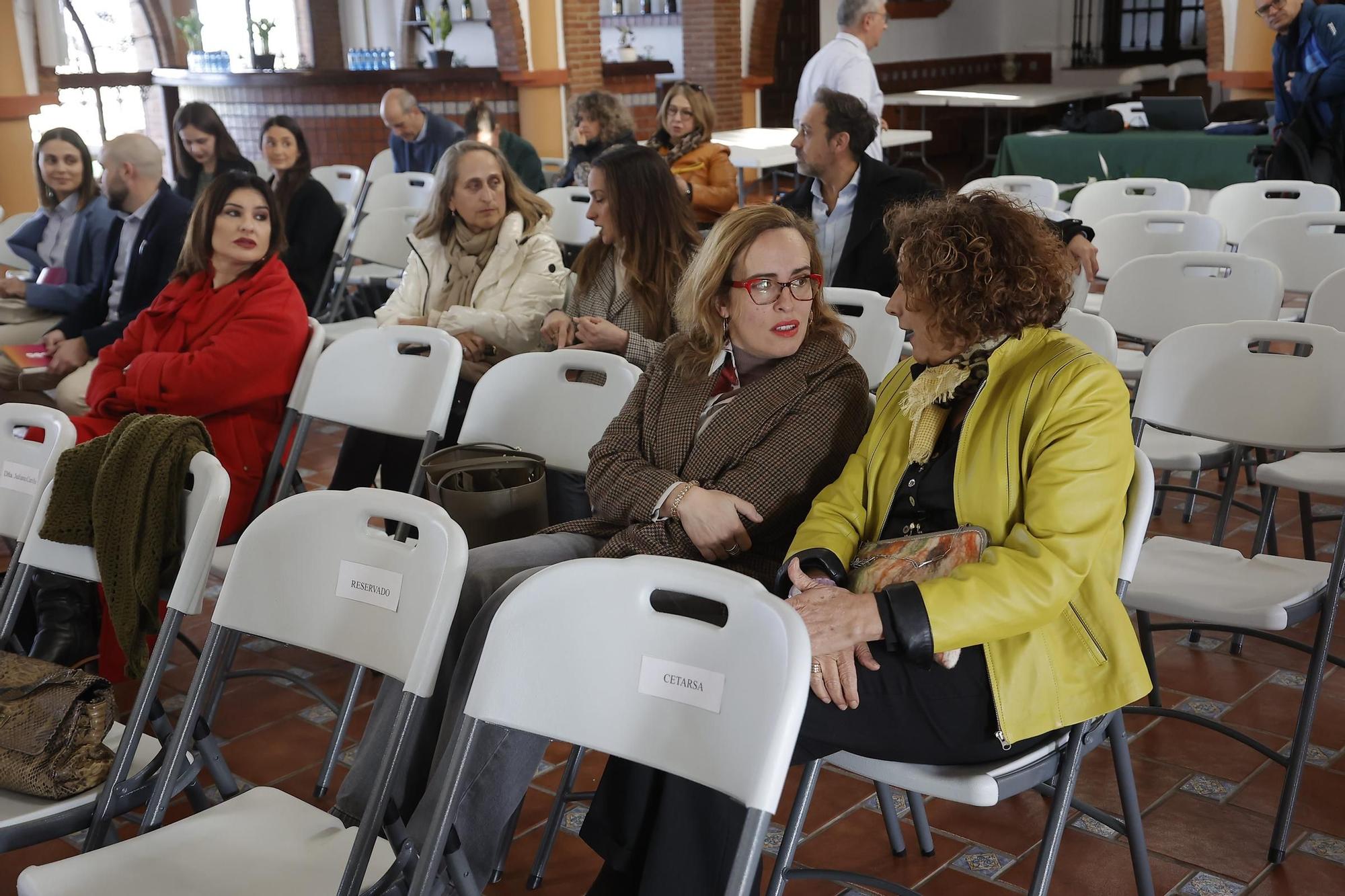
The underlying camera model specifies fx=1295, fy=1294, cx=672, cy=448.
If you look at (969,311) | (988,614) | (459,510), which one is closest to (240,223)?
(459,510)

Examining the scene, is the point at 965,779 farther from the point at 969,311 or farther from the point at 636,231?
the point at 636,231

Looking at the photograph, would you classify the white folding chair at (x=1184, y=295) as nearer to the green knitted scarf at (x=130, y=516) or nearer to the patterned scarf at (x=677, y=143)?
the green knitted scarf at (x=130, y=516)

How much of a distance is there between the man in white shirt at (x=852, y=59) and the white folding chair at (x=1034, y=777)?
4.23 metres

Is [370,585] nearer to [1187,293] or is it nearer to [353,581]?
[353,581]

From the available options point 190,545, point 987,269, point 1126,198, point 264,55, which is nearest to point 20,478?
point 190,545

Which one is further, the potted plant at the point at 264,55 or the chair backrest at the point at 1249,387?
the potted plant at the point at 264,55

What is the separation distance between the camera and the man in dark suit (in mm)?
3869

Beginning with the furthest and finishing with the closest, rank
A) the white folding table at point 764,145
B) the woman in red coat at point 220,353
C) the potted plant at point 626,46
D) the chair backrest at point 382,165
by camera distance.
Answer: the potted plant at point 626,46 < the white folding table at point 764,145 < the chair backrest at point 382,165 < the woman in red coat at point 220,353

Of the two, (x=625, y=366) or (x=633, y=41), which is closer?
(x=625, y=366)

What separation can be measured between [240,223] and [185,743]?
1904 mm

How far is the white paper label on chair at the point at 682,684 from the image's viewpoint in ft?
5.03

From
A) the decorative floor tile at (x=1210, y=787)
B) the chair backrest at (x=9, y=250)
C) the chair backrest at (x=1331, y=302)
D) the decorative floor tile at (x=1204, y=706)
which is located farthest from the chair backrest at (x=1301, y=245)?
the chair backrest at (x=9, y=250)

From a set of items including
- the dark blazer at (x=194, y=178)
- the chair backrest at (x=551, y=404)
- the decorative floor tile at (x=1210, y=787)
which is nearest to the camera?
the decorative floor tile at (x=1210, y=787)

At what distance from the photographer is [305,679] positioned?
328 centimetres
